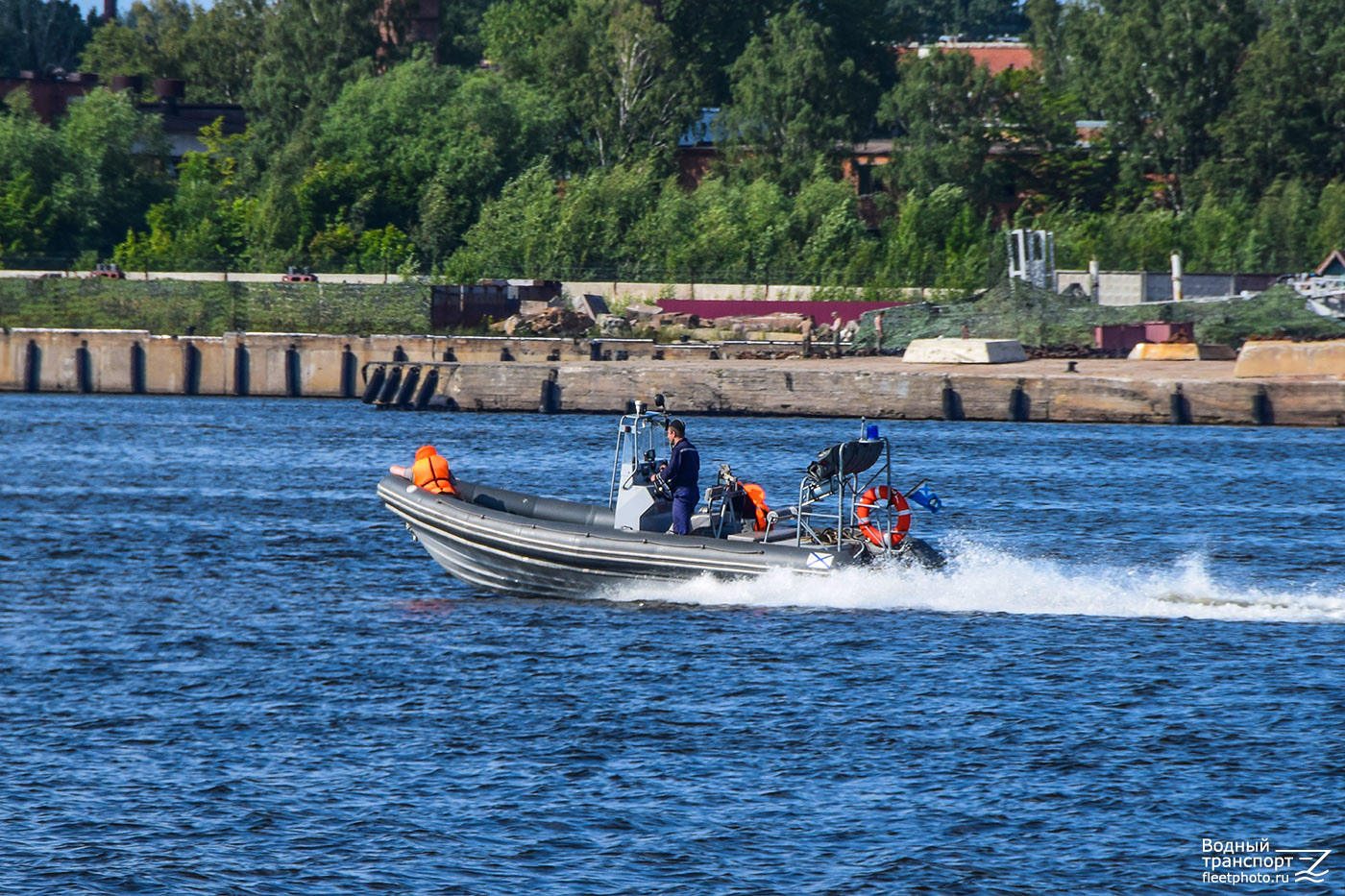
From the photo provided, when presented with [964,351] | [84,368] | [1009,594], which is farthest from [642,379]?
[1009,594]

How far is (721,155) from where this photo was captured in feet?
244

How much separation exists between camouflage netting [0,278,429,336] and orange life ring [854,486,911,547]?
39.4m

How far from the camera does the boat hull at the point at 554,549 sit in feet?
58.1

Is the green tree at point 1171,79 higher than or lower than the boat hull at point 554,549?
higher

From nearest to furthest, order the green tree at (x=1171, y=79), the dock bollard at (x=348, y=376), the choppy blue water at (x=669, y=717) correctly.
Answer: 1. the choppy blue water at (x=669, y=717)
2. the dock bollard at (x=348, y=376)
3. the green tree at (x=1171, y=79)

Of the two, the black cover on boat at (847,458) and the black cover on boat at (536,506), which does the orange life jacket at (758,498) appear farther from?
the black cover on boat at (536,506)

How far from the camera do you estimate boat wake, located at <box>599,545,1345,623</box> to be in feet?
58.5

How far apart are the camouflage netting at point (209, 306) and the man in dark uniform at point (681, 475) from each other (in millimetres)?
38542

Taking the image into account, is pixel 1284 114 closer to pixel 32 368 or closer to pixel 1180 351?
pixel 1180 351

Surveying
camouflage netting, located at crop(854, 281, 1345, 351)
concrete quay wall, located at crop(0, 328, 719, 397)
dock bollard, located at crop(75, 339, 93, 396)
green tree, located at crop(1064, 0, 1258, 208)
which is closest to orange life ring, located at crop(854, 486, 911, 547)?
camouflage netting, located at crop(854, 281, 1345, 351)

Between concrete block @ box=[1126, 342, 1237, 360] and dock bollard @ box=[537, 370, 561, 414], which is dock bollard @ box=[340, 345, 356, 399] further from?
concrete block @ box=[1126, 342, 1237, 360]

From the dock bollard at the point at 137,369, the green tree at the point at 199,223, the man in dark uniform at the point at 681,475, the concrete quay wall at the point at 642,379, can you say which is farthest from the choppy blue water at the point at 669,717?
the green tree at the point at 199,223

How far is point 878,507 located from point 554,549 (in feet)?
12.2

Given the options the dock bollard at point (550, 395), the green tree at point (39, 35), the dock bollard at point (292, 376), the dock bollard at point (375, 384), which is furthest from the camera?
the green tree at point (39, 35)
